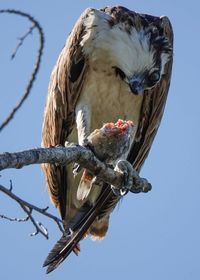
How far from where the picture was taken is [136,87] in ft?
22.9

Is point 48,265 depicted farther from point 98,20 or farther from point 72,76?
point 98,20

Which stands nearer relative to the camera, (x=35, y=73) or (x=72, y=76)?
(x=35, y=73)

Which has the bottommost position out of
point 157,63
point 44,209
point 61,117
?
point 44,209

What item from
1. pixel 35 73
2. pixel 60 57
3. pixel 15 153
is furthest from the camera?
pixel 60 57

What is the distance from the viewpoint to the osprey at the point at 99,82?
7184 millimetres

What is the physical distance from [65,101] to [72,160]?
2193 mm

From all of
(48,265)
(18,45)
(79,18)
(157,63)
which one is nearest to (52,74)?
(79,18)

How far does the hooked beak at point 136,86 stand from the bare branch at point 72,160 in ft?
3.91

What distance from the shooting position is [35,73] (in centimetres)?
451

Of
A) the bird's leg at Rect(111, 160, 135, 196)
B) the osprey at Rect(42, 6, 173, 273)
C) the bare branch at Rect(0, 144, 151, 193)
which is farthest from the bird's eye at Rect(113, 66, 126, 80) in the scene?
→ the bare branch at Rect(0, 144, 151, 193)

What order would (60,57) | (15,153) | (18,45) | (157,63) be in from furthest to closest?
(60,57)
(157,63)
(18,45)
(15,153)

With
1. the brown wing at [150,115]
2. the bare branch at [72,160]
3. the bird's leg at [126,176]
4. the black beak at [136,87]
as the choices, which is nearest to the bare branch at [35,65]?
the bare branch at [72,160]

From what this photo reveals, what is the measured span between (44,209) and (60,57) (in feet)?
11.1

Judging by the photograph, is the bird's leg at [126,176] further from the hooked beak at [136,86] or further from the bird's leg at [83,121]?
the hooked beak at [136,86]
